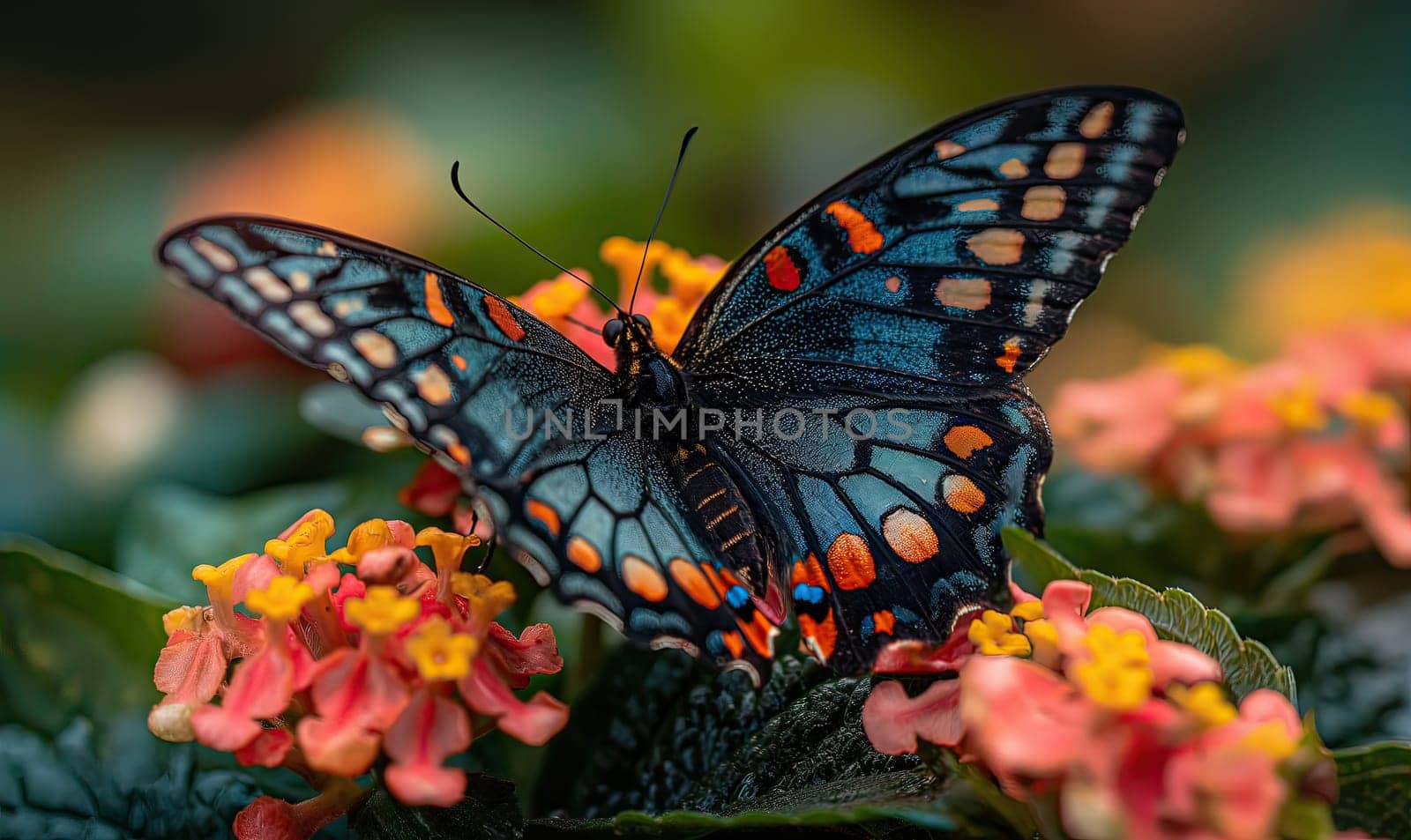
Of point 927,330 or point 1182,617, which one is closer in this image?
point 1182,617

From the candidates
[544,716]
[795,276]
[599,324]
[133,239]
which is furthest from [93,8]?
[544,716]

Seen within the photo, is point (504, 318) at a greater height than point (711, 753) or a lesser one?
greater

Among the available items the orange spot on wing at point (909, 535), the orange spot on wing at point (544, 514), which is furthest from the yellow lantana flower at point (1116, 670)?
the orange spot on wing at point (544, 514)

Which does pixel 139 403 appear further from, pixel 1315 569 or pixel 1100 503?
pixel 1315 569

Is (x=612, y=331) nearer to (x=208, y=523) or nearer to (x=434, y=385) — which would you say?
(x=434, y=385)

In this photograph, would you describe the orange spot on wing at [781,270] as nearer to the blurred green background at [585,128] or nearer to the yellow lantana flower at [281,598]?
the yellow lantana flower at [281,598]

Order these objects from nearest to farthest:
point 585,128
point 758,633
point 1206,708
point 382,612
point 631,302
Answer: point 1206,708 → point 382,612 → point 758,633 → point 631,302 → point 585,128

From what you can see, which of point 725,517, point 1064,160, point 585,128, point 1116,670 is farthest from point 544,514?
point 585,128
